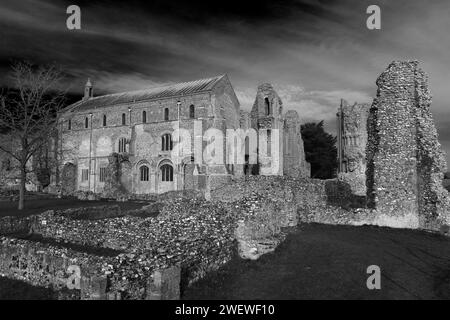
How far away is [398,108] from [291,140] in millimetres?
31651

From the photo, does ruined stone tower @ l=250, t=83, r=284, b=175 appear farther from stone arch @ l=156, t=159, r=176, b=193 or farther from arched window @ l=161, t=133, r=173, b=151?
arched window @ l=161, t=133, r=173, b=151

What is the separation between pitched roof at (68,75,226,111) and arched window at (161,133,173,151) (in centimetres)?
521

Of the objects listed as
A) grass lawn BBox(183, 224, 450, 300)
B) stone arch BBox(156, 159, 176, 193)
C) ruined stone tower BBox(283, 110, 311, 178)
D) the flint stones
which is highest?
ruined stone tower BBox(283, 110, 311, 178)

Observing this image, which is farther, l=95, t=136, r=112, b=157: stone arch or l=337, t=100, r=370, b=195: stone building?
l=95, t=136, r=112, b=157: stone arch

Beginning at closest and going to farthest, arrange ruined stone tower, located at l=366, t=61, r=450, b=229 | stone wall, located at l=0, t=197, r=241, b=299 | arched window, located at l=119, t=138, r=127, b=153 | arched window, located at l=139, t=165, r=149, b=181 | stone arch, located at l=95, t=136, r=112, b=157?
stone wall, located at l=0, t=197, r=241, b=299, ruined stone tower, located at l=366, t=61, r=450, b=229, arched window, located at l=139, t=165, r=149, b=181, arched window, located at l=119, t=138, r=127, b=153, stone arch, located at l=95, t=136, r=112, b=157

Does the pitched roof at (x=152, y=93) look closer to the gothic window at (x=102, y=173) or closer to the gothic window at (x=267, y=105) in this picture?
the gothic window at (x=267, y=105)

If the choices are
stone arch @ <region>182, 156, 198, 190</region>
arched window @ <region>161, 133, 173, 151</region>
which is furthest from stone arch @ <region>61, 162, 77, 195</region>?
stone arch @ <region>182, 156, 198, 190</region>

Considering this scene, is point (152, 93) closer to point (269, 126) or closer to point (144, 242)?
point (269, 126)

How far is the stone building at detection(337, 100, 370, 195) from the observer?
3980cm

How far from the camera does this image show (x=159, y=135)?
142 ft

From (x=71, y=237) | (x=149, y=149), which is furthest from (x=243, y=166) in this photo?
(x=71, y=237)

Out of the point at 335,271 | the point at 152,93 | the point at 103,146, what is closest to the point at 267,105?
the point at 152,93

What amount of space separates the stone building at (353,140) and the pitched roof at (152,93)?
16776 millimetres
